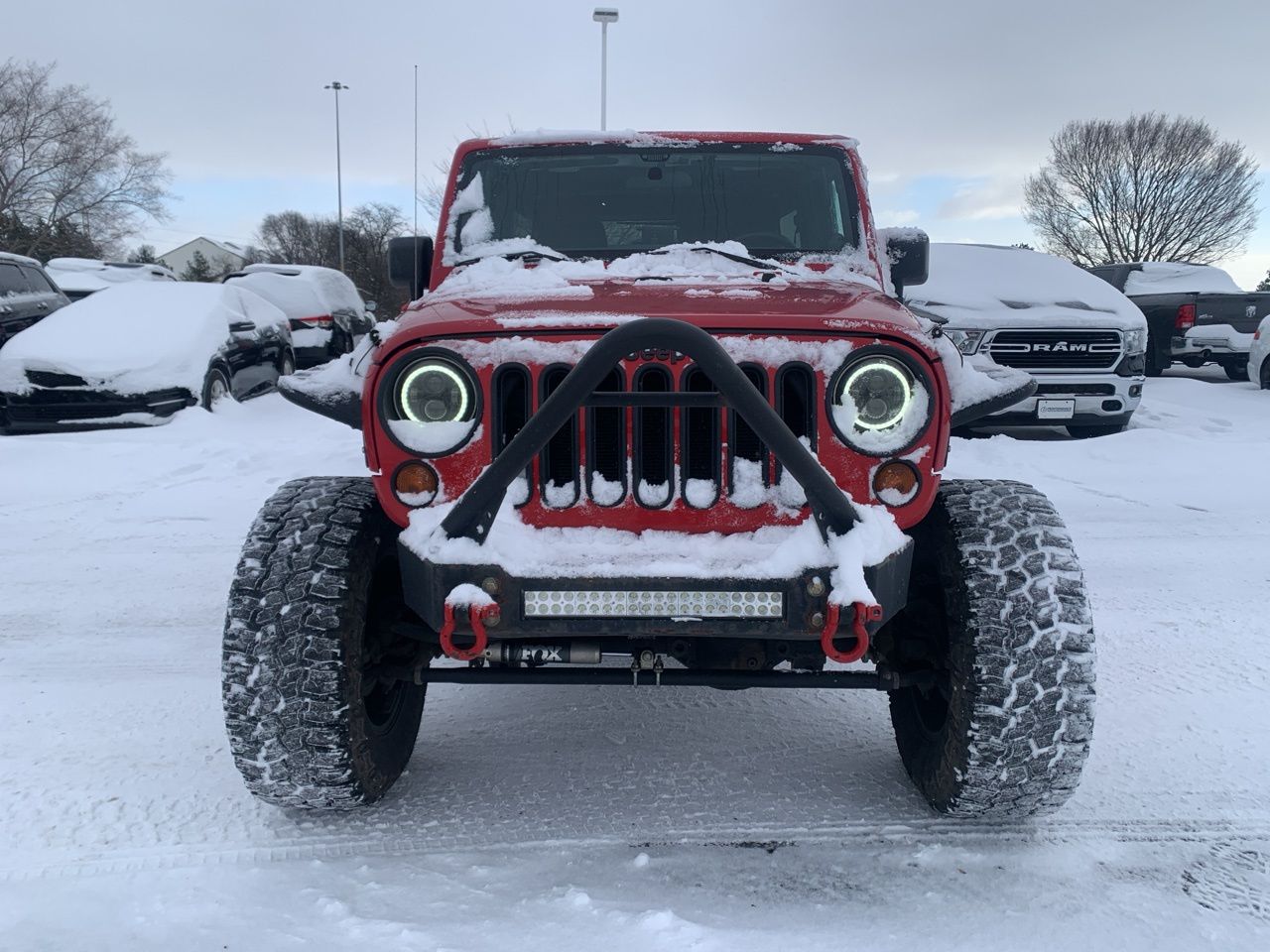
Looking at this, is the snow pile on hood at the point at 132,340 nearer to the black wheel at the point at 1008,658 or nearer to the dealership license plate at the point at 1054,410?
the dealership license plate at the point at 1054,410

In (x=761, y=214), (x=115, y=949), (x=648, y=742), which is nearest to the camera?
(x=115, y=949)

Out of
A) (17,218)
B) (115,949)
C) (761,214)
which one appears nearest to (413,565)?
(115,949)

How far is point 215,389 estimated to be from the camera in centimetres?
1028

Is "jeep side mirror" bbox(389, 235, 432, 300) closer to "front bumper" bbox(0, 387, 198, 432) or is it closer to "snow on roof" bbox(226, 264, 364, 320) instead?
"front bumper" bbox(0, 387, 198, 432)

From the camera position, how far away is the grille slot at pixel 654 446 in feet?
8.57

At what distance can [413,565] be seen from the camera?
2.56 metres

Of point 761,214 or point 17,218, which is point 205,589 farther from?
point 17,218

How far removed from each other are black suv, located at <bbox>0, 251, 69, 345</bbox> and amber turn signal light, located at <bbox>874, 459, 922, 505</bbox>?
1177cm

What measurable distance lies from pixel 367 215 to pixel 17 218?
14.0 m

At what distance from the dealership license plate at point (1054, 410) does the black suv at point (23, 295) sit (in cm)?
1071

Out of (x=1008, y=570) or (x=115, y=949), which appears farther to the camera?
(x=1008, y=570)

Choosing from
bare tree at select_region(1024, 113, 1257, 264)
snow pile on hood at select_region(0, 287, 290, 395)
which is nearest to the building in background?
bare tree at select_region(1024, 113, 1257, 264)

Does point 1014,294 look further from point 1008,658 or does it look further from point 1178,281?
point 1178,281

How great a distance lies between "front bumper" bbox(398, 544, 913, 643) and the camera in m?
2.46
